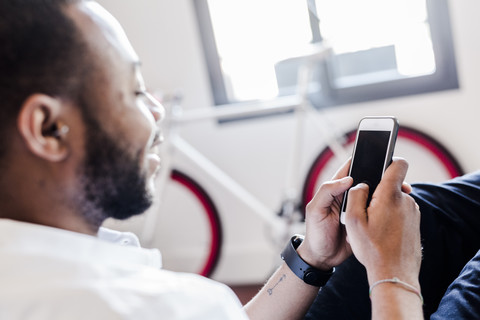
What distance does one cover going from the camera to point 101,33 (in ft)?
2.18

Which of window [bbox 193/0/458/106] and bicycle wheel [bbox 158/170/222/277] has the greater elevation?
window [bbox 193/0/458/106]

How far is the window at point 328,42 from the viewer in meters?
2.15

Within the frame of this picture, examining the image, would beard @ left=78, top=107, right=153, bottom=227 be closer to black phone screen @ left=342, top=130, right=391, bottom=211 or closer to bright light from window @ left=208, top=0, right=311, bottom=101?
black phone screen @ left=342, top=130, right=391, bottom=211

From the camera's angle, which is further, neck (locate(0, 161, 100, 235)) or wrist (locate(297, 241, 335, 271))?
wrist (locate(297, 241, 335, 271))

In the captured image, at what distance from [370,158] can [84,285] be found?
0.47m

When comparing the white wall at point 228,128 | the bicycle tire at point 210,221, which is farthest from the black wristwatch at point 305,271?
the bicycle tire at point 210,221

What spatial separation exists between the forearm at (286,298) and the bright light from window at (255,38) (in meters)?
1.59

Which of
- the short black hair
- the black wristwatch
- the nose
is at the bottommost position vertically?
the black wristwatch

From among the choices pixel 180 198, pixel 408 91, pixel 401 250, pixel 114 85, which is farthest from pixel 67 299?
pixel 180 198

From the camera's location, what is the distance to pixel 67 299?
0.52 metres

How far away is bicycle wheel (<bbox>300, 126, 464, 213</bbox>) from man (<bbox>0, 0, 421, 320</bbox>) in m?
→ 1.48

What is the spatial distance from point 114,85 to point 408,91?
1741 mm

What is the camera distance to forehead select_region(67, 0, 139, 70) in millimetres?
649

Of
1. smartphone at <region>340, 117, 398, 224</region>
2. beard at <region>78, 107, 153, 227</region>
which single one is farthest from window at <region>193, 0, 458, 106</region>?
beard at <region>78, 107, 153, 227</region>
